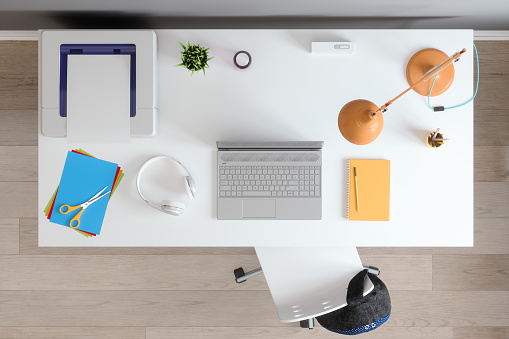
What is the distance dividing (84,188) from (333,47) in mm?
899

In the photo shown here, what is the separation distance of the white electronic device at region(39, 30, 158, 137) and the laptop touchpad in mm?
374

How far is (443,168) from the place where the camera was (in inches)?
49.2

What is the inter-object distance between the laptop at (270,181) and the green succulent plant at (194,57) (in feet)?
0.83

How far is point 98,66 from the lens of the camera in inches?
46.2

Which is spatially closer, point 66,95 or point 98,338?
point 66,95

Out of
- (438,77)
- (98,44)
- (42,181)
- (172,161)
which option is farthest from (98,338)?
(438,77)

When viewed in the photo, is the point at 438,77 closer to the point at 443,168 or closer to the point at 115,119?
the point at 443,168

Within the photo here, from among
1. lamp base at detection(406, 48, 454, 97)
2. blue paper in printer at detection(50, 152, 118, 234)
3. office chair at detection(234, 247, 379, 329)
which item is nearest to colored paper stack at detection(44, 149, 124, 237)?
blue paper in printer at detection(50, 152, 118, 234)

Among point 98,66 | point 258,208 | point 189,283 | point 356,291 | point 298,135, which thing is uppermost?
point 98,66

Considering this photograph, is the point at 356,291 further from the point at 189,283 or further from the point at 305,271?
the point at 189,283

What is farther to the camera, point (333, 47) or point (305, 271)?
point (305, 271)

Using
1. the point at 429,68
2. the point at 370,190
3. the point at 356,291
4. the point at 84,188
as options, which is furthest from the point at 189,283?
the point at 429,68

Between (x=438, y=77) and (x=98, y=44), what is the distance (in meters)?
1.06

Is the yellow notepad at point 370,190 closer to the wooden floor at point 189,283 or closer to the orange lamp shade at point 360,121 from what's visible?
the orange lamp shade at point 360,121
